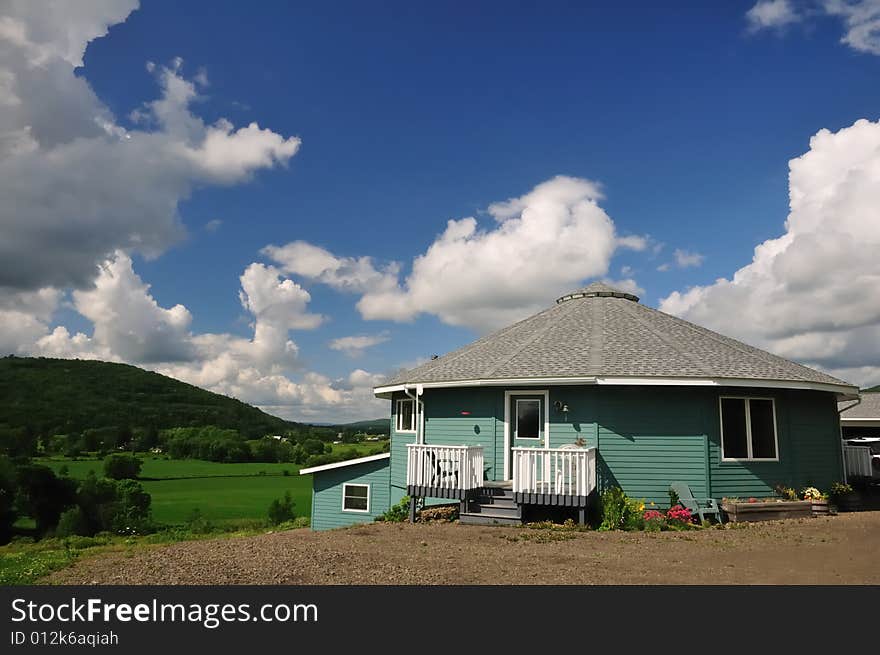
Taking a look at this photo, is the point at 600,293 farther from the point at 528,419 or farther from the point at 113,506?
the point at 113,506

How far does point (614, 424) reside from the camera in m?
12.8

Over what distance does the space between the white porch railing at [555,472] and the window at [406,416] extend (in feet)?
18.0

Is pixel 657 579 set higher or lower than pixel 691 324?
lower

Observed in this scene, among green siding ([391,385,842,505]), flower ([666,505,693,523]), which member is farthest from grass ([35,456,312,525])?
flower ([666,505,693,523])

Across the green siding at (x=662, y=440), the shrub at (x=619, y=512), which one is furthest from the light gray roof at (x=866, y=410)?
the shrub at (x=619, y=512)

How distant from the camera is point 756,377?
12789mm

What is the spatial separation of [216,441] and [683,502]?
81.9 meters

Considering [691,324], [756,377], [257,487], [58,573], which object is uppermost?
[691,324]

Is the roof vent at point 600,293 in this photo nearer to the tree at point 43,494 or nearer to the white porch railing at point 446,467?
the white porch railing at point 446,467

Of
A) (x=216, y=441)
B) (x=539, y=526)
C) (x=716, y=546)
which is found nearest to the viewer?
(x=716, y=546)

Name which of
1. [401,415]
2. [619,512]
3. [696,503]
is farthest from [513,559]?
[401,415]

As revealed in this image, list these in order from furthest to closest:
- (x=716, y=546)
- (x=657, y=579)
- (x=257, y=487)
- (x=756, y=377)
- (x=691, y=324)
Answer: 1. (x=257, y=487)
2. (x=691, y=324)
3. (x=756, y=377)
4. (x=716, y=546)
5. (x=657, y=579)
